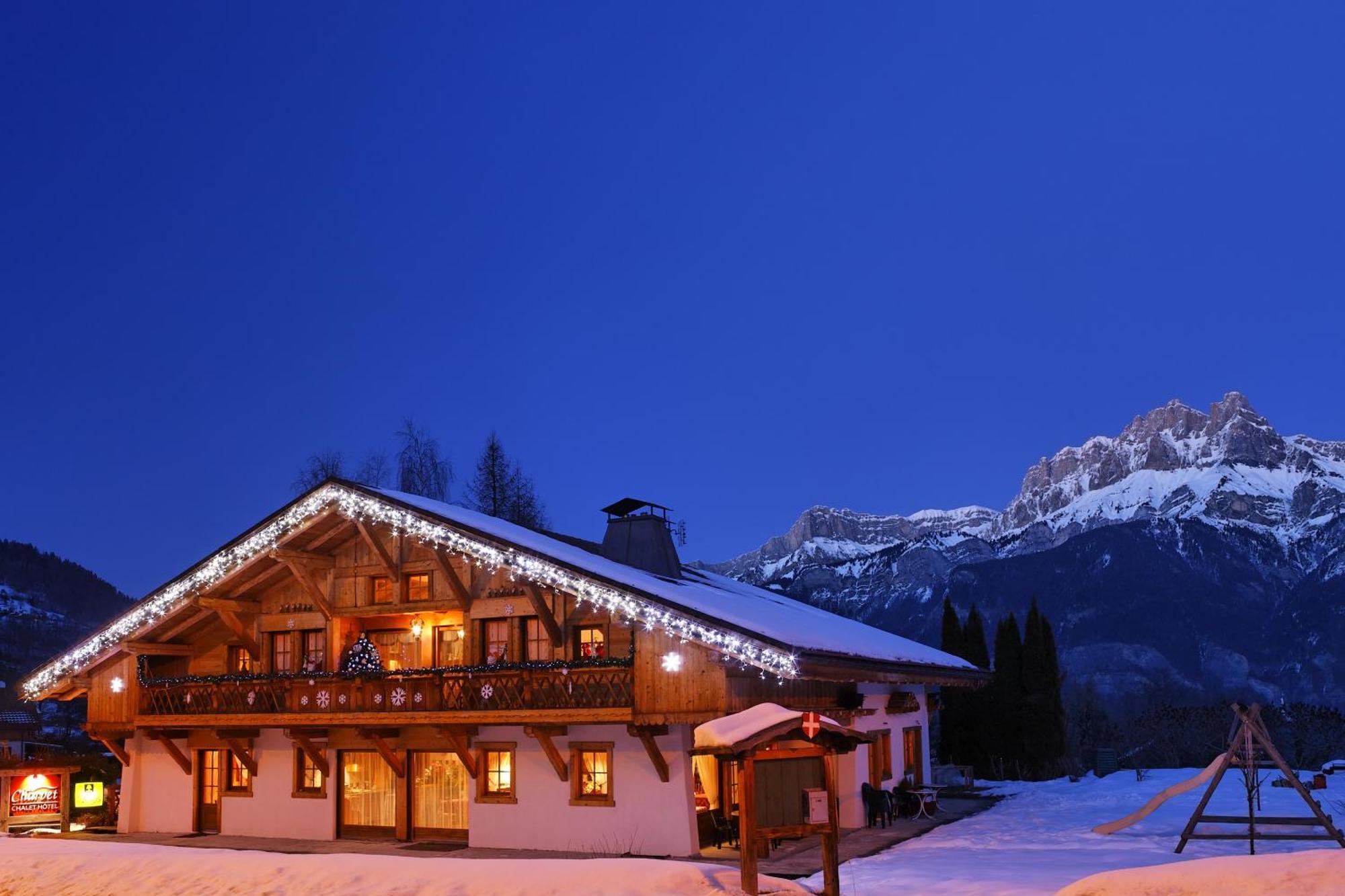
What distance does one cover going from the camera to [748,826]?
45.4 feet

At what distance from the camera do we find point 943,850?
1953 cm

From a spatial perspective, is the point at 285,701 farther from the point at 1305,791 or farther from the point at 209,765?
the point at 1305,791

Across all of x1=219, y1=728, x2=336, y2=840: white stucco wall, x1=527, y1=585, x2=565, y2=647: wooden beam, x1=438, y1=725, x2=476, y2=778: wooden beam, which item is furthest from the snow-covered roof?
x1=219, y1=728, x2=336, y2=840: white stucco wall

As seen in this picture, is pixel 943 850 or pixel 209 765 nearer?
pixel 943 850

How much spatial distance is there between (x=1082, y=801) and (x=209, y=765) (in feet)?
62.1

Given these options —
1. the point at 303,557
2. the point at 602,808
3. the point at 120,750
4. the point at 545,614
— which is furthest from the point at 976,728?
the point at 120,750

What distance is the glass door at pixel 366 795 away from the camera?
2353 centimetres

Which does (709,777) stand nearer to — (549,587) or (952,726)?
(549,587)

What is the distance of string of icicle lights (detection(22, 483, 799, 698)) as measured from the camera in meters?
19.0

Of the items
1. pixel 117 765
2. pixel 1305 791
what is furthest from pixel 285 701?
pixel 117 765

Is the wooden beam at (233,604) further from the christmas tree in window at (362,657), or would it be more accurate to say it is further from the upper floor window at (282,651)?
the christmas tree in window at (362,657)

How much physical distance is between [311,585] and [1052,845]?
14.0 metres

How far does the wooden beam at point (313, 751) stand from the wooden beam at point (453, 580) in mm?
4144

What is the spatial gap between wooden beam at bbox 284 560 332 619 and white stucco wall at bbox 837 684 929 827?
10.2m
